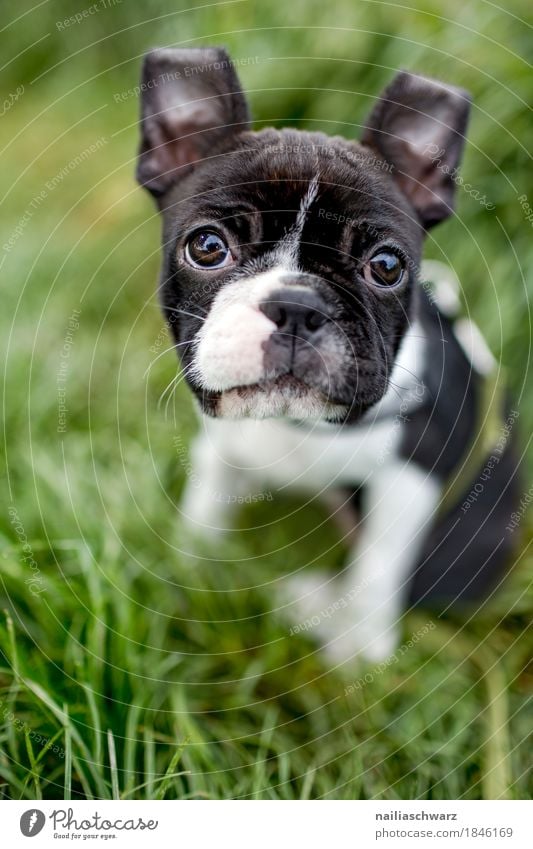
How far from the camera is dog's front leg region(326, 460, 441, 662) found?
2.03m

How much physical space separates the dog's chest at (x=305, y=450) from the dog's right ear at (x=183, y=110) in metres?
0.69

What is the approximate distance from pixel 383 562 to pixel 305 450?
0.44m

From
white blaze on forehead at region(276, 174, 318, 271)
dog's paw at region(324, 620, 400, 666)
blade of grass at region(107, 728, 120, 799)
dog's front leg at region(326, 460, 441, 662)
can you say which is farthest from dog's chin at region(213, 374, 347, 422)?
dog's paw at region(324, 620, 400, 666)

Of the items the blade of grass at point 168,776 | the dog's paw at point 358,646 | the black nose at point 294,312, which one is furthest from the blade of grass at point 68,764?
the black nose at point 294,312

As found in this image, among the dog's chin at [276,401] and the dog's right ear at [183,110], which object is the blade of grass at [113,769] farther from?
the dog's right ear at [183,110]

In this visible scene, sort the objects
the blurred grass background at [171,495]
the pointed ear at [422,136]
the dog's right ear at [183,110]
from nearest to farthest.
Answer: the dog's right ear at [183,110] < the pointed ear at [422,136] < the blurred grass background at [171,495]

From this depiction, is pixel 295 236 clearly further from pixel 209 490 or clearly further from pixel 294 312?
pixel 209 490

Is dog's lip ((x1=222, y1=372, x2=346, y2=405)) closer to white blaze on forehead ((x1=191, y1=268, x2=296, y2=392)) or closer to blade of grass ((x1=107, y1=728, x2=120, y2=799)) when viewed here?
white blaze on forehead ((x1=191, y1=268, x2=296, y2=392))

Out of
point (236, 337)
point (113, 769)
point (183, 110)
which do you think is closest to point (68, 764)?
point (113, 769)

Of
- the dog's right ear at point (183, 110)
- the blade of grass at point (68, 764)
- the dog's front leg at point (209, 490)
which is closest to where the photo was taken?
the dog's right ear at point (183, 110)

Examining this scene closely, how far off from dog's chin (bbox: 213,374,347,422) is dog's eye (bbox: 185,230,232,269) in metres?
0.23

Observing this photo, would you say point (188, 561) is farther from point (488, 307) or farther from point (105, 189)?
point (105, 189)

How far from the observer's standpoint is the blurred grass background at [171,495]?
5.99 feet

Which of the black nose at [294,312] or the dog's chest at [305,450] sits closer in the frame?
the black nose at [294,312]
